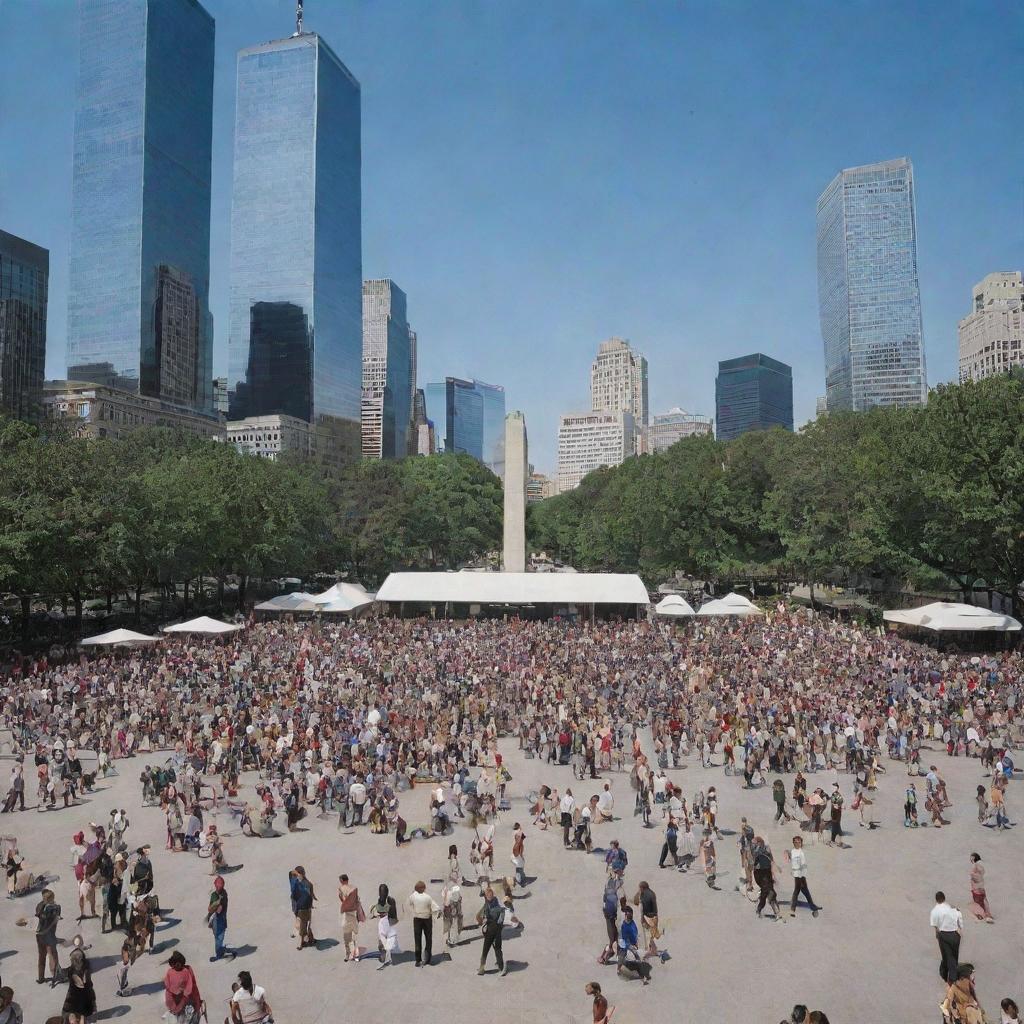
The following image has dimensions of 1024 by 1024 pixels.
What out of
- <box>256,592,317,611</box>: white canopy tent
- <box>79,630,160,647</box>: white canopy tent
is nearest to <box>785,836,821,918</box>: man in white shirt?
<box>79,630,160,647</box>: white canopy tent

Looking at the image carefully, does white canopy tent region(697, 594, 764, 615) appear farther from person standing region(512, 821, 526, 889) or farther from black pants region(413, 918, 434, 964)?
black pants region(413, 918, 434, 964)

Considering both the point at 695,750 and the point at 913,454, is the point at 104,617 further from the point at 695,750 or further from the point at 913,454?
the point at 913,454

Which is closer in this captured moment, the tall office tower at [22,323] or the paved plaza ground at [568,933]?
the paved plaza ground at [568,933]

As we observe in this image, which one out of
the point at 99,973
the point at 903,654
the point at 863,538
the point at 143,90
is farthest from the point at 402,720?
the point at 143,90

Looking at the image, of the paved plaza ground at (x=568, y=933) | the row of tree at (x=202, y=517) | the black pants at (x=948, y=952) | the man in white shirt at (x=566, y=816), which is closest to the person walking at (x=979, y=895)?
the paved plaza ground at (x=568, y=933)

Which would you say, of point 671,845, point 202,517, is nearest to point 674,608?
point 202,517

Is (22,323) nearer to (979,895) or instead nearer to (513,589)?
(513,589)

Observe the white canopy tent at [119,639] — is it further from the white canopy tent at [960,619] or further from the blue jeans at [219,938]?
the white canopy tent at [960,619]
